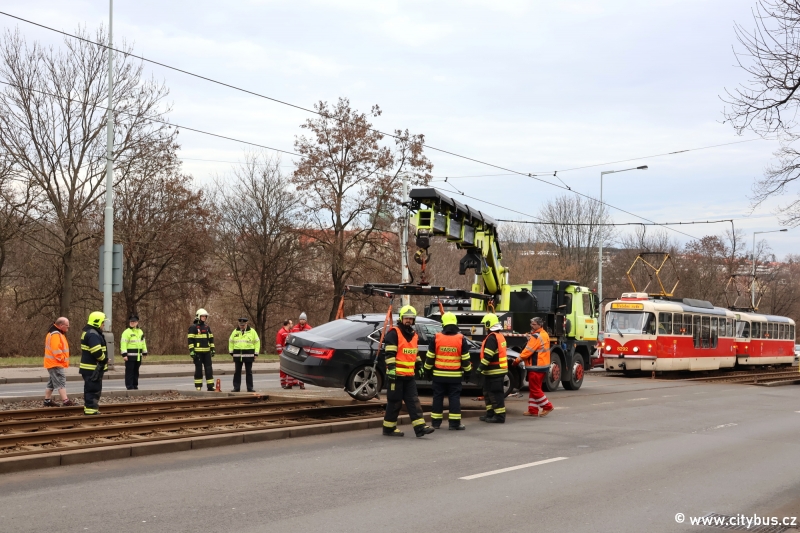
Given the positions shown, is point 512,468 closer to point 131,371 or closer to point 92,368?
point 92,368

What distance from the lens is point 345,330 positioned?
50.4ft

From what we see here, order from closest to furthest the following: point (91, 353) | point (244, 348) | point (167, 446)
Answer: point (167, 446), point (91, 353), point (244, 348)

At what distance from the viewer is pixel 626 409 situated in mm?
16500

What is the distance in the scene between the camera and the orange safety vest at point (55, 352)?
13398mm

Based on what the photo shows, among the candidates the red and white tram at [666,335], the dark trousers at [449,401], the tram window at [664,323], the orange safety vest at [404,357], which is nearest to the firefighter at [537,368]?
the dark trousers at [449,401]

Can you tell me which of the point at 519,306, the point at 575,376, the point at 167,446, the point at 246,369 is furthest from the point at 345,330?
the point at 575,376

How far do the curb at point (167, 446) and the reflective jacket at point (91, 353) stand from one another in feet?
10.4

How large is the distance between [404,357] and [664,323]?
64.7 feet

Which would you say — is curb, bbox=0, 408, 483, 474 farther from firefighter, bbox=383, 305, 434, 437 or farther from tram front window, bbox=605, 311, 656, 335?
tram front window, bbox=605, 311, 656, 335

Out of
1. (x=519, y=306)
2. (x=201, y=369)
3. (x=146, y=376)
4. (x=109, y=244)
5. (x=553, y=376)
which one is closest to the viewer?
(x=201, y=369)

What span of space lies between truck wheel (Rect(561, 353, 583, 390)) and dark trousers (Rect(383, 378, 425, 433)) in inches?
422

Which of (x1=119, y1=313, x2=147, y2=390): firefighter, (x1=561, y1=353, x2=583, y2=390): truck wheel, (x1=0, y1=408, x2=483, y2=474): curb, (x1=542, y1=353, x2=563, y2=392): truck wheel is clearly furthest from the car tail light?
(x1=561, y1=353, x2=583, y2=390): truck wheel

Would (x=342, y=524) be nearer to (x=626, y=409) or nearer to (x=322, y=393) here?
(x=322, y=393)

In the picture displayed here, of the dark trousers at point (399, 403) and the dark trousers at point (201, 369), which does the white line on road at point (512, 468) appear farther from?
the dark trousers at point (201, 369)
